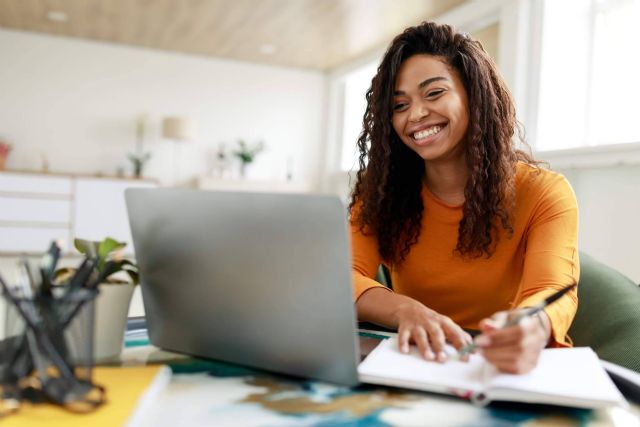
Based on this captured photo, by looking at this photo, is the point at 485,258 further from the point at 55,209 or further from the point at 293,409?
the point at 55,209

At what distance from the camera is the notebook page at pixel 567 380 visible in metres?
0.60

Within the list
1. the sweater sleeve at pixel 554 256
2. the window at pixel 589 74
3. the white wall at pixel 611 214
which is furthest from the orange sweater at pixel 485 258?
the window at pixel 589 74

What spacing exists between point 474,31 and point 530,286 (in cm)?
437

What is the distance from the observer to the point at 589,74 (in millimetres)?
3727

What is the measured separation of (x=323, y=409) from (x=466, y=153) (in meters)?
0.94

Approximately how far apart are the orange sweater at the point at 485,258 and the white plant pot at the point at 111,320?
45 cm

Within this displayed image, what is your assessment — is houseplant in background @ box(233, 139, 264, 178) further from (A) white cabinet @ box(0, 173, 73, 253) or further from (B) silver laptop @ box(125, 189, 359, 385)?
(B) silver laptop @ box(125, 189, 359, 385)

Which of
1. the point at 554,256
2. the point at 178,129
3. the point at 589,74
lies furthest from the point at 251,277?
the point at 178,129

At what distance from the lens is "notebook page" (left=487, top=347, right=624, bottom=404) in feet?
1.97

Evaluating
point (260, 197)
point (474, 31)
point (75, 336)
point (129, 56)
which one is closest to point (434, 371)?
point (260, 197)

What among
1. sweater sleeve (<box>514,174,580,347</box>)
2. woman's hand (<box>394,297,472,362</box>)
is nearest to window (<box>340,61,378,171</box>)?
sweater sleeve (<box>514,174,580,347</box>)

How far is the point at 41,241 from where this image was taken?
5.83 m

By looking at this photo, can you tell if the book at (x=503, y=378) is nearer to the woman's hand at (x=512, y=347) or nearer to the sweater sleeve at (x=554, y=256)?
the woman's hand at (x=512, y=347)

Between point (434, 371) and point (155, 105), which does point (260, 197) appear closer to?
point (434, 371)
